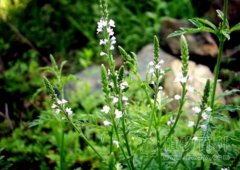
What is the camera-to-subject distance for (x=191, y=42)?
5602mm

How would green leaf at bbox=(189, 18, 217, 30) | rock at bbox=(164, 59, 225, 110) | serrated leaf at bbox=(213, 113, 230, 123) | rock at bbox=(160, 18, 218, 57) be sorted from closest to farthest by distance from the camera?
serrated leaf at bbox=(213, 113, 230, 123)
green leaf at bbox=(189, 18, 217, 30)
rock at bbox=(164, 59, 225, 110)
rock at bbox=(160, 18, 218, 57)

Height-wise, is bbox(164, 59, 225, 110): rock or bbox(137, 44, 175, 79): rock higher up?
bbox(137, 44, 175, 79): rock

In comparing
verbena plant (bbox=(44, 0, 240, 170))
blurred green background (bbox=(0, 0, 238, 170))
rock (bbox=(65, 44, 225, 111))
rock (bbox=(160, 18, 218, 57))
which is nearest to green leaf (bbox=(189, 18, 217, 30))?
verbena plant (bbox=(44, 0, 240, 170))

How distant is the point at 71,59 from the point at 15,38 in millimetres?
965

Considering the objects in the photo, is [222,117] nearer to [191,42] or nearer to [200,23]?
[200,23]

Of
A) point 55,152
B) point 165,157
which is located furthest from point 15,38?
point 165,157

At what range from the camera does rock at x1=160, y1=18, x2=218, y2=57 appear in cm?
545

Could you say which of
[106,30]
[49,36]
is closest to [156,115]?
[106,30]

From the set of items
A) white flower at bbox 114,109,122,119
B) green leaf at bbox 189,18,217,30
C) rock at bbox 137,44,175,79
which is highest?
rock at bbox 137,44,175,79

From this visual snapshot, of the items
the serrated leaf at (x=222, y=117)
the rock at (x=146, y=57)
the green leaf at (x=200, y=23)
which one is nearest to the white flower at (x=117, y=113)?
the serrated leaf at (x=222, y=117)

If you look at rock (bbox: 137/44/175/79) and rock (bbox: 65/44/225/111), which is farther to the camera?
rock (bbox: 137/44/175/79)

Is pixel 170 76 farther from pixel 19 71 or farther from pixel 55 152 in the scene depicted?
pixel 19 71

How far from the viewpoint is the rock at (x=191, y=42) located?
5.45m

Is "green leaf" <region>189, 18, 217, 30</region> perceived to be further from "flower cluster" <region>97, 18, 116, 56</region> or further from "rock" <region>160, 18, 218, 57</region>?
"rock" <region>160, 18, 218, 57</region>
